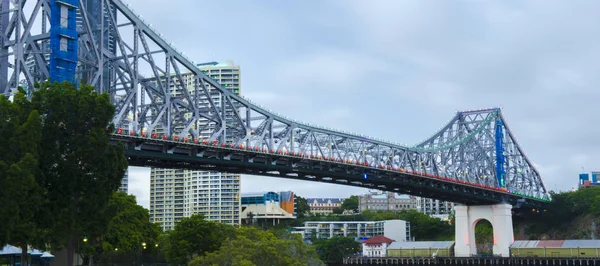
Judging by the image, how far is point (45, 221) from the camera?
45188mm

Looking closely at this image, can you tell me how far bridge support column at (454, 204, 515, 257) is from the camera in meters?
138

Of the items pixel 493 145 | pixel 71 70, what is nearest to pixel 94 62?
pixel 71 70

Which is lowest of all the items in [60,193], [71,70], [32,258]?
[32,258]

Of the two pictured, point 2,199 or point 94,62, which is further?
point 94,62

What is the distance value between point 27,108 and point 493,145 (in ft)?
391

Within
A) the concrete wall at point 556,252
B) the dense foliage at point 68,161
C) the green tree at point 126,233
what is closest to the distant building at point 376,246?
the concrete wall at point 556,252

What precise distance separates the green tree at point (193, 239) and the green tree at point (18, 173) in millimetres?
45722

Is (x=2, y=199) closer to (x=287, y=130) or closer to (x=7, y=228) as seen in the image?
(x=7, y=228)

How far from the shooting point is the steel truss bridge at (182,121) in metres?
65.7

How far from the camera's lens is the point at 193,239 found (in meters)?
91.4

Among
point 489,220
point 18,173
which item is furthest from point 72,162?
point 489,220

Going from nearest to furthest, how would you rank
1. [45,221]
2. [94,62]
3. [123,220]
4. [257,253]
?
1. [45,221]
2. [257,253]
3. [94,62]
4. [123,220]

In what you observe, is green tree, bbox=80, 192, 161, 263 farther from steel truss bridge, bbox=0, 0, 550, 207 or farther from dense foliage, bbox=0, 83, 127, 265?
dense foliage, bbox=0, 83, 127, 265

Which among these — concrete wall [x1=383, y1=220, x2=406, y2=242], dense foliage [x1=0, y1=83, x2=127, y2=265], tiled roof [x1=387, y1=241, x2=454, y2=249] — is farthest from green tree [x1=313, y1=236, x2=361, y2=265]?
dense foliage [x1=0, y1=83, x2=127, y2=265]
